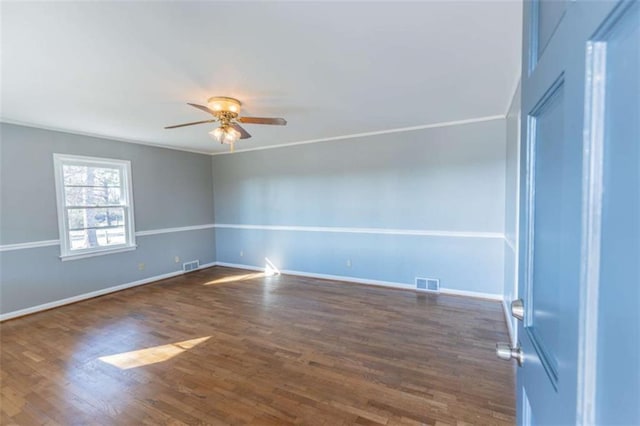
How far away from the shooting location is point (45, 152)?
385 cm

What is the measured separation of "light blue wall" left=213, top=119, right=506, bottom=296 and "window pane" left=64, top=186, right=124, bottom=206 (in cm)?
197

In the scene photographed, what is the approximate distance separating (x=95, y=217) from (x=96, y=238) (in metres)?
0.32

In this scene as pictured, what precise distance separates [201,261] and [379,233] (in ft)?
12.2

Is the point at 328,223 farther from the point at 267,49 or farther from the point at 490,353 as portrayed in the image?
the point at 267,49

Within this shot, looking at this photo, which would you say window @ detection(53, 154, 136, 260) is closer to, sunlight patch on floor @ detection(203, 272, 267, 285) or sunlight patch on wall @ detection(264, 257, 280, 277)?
sunlight patch on floor @ detection(203, 272, 267, 285)

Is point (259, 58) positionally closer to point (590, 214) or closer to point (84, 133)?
point (590, 214)

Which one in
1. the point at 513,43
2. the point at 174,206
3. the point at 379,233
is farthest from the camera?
the point at 174,206

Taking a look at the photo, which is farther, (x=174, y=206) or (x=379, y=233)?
(x=174, y=206)

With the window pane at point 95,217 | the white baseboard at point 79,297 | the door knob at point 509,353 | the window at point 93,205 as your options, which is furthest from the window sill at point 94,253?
the door knob at point 509,353

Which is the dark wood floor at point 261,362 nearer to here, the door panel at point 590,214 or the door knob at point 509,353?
the door knob at point 509,353

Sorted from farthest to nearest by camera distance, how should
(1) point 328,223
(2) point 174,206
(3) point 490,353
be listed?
(2) point 174,206 → (1) point 328,223 → (3) point 490,353

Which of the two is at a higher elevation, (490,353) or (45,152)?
(45,152)

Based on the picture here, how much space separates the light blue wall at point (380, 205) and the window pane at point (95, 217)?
197 cm

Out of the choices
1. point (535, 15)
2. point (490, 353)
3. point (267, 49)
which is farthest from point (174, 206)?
point (535, 15)
